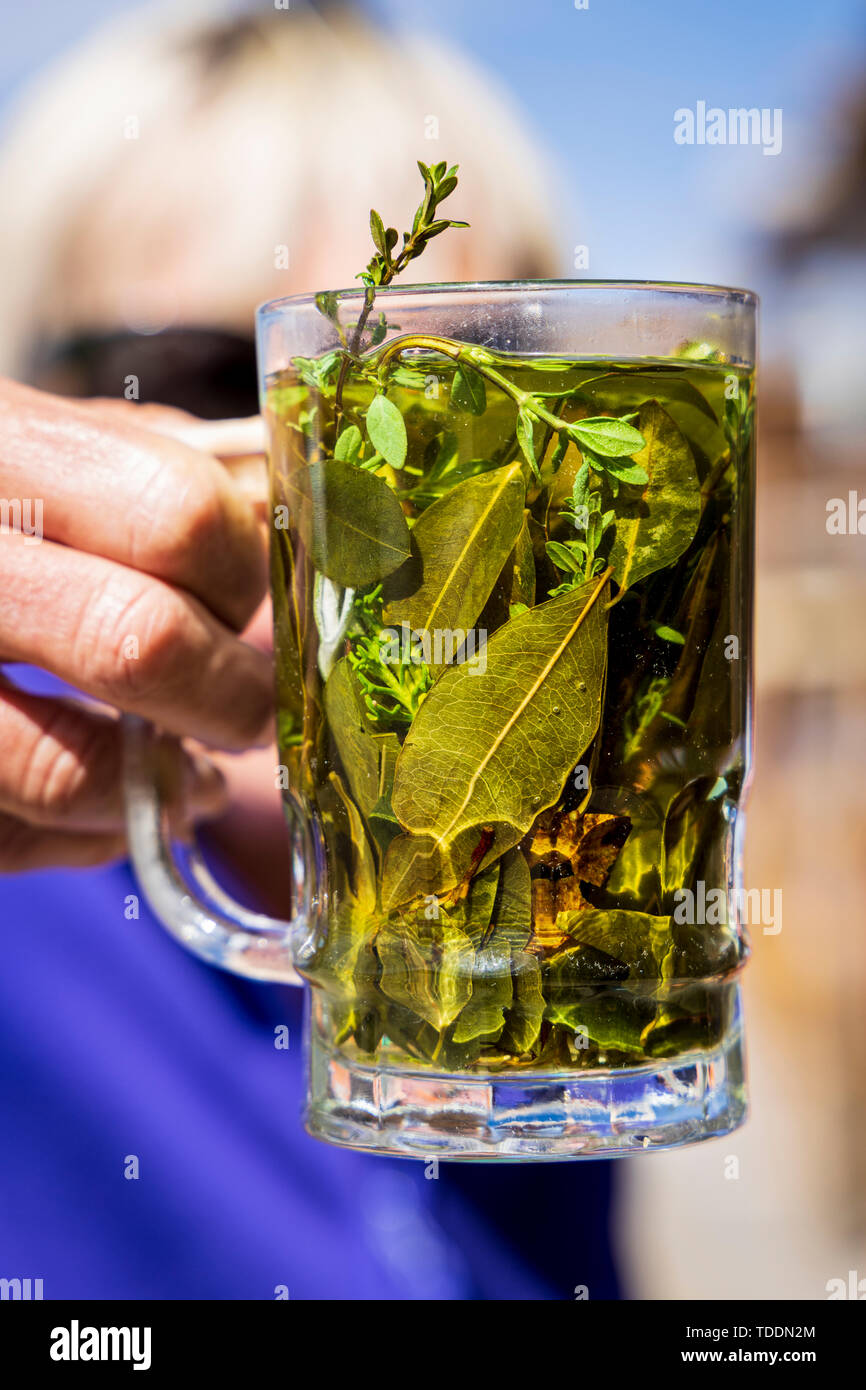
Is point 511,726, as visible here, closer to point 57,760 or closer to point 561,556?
point 561,556

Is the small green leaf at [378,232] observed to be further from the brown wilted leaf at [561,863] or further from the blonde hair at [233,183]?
the blonde hair at [233,183]

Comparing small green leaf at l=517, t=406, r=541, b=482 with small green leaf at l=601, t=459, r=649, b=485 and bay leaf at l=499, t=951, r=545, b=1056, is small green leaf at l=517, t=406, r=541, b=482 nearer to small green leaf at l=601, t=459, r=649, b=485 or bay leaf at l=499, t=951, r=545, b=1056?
small green leaf at l=601, t=459, r=649, b=485

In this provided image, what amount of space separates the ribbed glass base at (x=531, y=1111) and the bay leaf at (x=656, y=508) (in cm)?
28

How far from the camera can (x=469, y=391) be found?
63 cm

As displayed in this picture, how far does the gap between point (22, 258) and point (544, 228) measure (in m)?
0.86

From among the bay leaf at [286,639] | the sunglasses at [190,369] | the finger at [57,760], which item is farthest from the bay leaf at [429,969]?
the sunglasses at [190,369]

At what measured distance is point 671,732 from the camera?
686 mm

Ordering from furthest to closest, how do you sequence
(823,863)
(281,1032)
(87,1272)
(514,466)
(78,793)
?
1. (823,863)
2. (281,1032)
3. (87,1272)
4. (78,793)
5. (514,466)

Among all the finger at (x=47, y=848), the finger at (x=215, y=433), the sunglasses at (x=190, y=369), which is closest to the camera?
the finger at (x=215, y=433)

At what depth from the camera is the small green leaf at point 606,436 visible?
0.61 meters

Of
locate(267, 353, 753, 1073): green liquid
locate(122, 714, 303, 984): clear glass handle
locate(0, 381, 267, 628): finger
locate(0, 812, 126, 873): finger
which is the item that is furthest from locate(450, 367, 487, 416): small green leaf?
locate(0, 812, 126, 873): finger

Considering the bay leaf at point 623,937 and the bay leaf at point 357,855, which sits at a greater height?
the bay leaf at point 357,855
